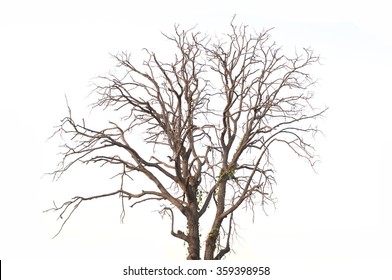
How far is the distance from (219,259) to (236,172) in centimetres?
229

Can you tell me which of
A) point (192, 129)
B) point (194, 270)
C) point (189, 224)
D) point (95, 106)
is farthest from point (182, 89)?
point (194, 270)

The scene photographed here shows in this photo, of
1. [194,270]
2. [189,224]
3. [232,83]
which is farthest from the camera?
[232,83]

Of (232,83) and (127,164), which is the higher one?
(232,83)

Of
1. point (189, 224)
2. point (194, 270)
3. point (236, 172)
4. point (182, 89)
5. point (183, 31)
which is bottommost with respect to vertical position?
point (194, 270)

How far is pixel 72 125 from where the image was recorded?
15.7 m

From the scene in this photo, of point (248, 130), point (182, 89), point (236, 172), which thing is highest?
point (182, 89)

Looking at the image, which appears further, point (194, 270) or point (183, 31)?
point (183, 31)

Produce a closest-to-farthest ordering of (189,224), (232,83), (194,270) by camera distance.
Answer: (194,270), (189,224), (232,83)

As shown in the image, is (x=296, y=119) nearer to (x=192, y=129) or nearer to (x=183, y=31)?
(x=192, y=129)

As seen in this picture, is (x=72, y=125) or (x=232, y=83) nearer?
(x=72, y=125)

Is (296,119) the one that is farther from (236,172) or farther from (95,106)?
(95,106)

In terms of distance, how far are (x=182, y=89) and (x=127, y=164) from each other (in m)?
2.45

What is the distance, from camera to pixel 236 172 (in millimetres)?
16625

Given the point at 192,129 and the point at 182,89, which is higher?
the point at 182,89
